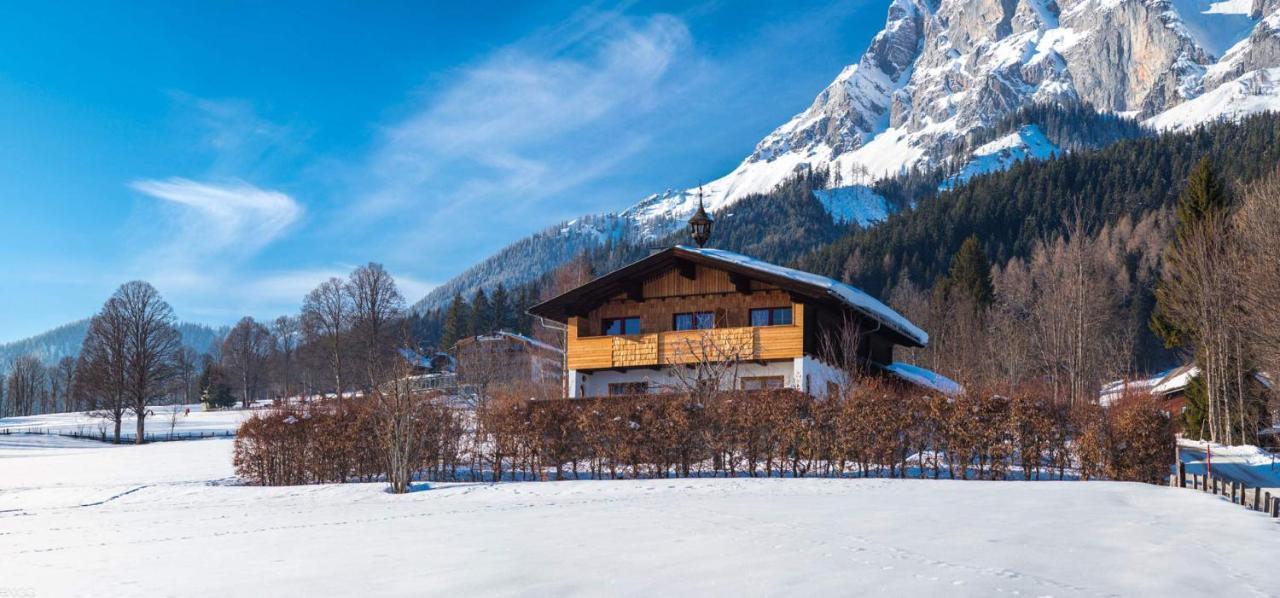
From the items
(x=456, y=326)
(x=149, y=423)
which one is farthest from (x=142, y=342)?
(x=456, y=326)

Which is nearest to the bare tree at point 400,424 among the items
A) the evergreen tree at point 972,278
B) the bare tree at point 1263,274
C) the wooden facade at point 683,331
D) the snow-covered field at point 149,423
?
the wooden facade at point 683,331

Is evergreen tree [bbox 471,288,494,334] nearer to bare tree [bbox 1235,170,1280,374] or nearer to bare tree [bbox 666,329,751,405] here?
bare tree [bbox 666,329,751,405]

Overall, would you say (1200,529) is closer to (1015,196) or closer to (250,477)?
(250,477)

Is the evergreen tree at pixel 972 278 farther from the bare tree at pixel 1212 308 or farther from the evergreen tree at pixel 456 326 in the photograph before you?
the evergreen tree at pixel 456 326

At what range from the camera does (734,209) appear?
189 meters

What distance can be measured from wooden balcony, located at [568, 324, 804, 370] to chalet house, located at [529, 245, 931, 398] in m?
0.03

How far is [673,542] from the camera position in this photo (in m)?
10.7

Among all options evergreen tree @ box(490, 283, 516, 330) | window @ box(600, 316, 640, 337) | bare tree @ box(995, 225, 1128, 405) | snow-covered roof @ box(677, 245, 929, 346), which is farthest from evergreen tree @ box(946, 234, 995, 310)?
evergreen tree @ box(490, 283, 516, 330)

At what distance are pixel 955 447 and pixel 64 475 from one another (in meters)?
26.1

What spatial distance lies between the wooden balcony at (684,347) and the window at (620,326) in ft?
2.19

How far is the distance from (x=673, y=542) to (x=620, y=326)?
898 inches

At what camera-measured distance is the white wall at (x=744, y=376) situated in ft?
98.2

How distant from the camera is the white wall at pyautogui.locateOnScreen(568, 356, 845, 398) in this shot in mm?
29922

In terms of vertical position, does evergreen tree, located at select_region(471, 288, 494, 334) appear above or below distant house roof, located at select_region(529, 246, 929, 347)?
above
